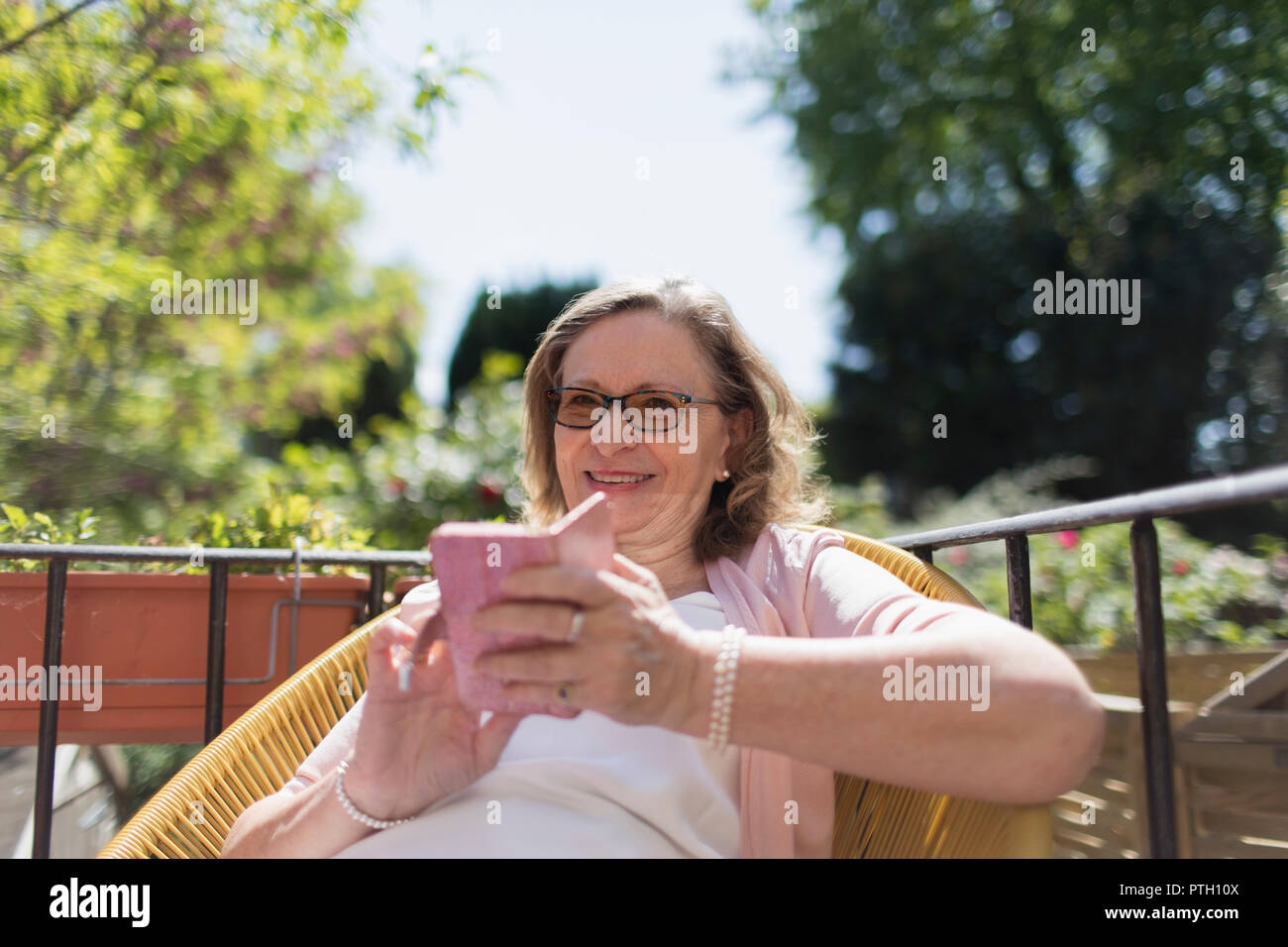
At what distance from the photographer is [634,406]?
63.5 inches

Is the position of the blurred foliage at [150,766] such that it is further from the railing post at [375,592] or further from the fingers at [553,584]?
the fingers at [553,584]

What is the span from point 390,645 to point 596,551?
0.37 metres

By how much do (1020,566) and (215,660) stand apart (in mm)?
1710

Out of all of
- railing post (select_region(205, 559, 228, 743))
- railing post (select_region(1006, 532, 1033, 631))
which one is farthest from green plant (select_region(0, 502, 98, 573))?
railing post (select_region(1006, 532, 1033, 631))

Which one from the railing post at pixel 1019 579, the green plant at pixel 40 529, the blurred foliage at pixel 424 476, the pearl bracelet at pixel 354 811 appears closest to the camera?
the pearl bracelet at pixel 354 811

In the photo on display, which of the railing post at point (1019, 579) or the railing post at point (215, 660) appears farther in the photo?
the railing post at point (215, 660)

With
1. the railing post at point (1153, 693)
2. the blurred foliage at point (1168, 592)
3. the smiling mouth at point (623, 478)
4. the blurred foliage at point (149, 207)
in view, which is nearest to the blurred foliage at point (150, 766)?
the blurred foliage at point (149, 207)

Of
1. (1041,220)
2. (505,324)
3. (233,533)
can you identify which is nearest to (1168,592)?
(233,533)

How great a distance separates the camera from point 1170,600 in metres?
4.04

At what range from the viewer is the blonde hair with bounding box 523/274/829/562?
1699mm

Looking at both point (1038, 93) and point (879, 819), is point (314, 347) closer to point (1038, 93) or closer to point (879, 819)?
point (879, 819)

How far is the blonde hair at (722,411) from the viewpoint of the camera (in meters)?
1.70

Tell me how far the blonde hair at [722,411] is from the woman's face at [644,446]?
0.12ft
